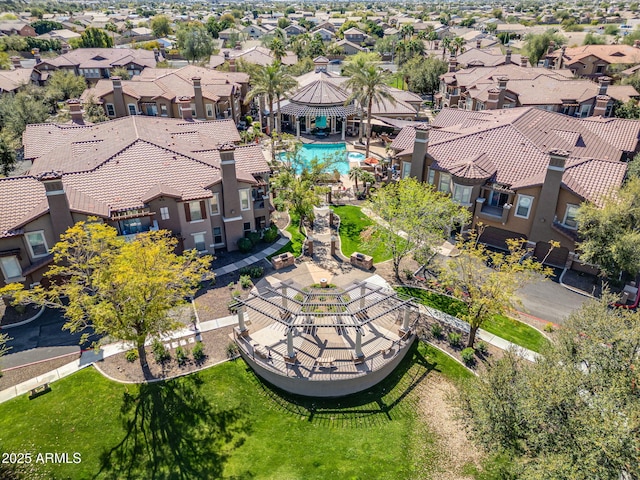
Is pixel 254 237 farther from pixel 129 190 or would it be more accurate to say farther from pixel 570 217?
pixel 570 217

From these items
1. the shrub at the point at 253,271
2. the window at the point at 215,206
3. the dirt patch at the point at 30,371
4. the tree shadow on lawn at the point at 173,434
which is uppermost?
the window at the point at 215,206

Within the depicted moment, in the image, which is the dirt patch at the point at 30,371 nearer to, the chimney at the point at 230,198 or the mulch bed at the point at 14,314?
the mulch bed at the point at 14,314

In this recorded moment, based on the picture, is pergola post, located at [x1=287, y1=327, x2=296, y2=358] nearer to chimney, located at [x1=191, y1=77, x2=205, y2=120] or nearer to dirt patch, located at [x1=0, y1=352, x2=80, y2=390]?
dirt patch, located at [x1=0, y1=352, x2=80, y2=390]

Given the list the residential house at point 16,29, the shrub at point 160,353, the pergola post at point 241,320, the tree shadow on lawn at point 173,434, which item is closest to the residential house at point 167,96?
the pergola post at point 241,320

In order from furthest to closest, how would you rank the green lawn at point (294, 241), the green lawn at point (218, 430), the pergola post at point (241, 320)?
1. the green lawn at point (294, 241)
2. the pergola post at point (241, 320)
3. the green lawn at point (218, 430)

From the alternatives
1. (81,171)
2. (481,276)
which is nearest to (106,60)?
(81,171)

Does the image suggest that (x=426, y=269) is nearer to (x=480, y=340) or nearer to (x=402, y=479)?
(x=480, y=340)
